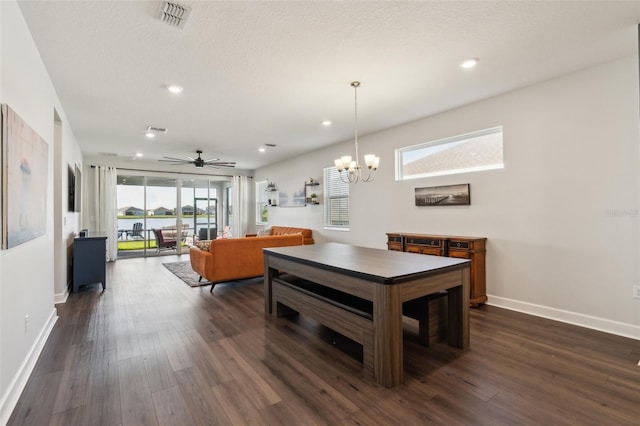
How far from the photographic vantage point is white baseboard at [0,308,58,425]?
178 cm

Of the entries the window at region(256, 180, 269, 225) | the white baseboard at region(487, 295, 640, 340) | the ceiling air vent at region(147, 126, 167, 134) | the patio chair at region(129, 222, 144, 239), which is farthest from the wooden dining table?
the patio chair at region(129, 222, 144, 239)

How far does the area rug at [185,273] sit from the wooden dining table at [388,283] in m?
2.50

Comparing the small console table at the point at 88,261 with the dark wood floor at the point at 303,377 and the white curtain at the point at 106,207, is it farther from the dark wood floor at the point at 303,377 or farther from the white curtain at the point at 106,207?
the white curtain at the point at 106,207

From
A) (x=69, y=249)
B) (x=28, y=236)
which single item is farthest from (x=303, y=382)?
(x=69, y=249)

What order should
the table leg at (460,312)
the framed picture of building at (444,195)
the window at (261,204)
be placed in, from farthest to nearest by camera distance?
the window at (261,204), the framed picture of building at (444,195), the table leg at (460,312)

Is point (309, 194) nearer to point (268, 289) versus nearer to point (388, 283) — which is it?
point (268, 289)

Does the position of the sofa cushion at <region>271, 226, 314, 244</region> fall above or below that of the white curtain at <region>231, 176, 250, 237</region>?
below

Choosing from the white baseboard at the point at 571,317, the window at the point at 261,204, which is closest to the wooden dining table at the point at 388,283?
the white baseboard at the point at 571,317

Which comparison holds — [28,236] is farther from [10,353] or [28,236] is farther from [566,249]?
[566,249]

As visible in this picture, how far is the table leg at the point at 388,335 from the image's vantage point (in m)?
2.06

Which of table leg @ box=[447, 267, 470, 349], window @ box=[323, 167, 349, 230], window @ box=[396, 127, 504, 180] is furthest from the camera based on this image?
window @ box=[323, 167, 349, 230]

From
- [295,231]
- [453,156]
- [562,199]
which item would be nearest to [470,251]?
[562,199]

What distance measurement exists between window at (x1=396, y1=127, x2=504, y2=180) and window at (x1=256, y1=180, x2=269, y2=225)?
5339mm

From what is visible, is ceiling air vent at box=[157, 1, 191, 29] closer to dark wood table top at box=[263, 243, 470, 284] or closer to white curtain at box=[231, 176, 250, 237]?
dark wood table top at box=[263, 243, 470, 284]
